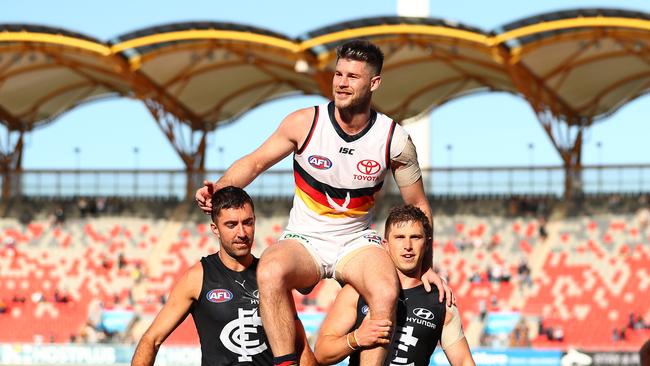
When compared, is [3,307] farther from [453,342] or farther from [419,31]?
[453,342]

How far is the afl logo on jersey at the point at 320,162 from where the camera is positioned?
8.55 metres

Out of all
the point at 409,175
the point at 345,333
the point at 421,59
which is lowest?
the point at 345,333

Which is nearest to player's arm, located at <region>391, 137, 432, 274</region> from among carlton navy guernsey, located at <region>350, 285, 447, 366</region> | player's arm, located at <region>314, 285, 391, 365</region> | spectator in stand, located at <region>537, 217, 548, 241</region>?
carlton navy guernsey, located at <region>350, 285, 447, 366</region>

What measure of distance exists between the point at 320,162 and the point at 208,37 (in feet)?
109

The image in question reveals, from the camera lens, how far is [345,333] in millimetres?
8703

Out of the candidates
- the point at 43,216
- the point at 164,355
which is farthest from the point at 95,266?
the point at 164,355

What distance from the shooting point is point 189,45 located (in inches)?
1641

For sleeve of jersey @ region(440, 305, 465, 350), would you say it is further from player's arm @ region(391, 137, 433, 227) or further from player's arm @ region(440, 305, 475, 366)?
player's arm @ region(391, 137, 433, 227)

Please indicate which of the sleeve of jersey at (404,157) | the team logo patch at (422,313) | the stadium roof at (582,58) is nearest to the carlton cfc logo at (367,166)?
the sleeve of jersey at (404,157)

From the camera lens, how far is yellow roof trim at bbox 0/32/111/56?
137 ft

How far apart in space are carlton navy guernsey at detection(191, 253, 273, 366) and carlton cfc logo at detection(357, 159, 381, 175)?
4.01 feet

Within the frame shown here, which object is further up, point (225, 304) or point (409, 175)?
point (409, 175)

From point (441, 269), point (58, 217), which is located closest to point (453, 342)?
point (441, 269)

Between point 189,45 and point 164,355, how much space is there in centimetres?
1316
